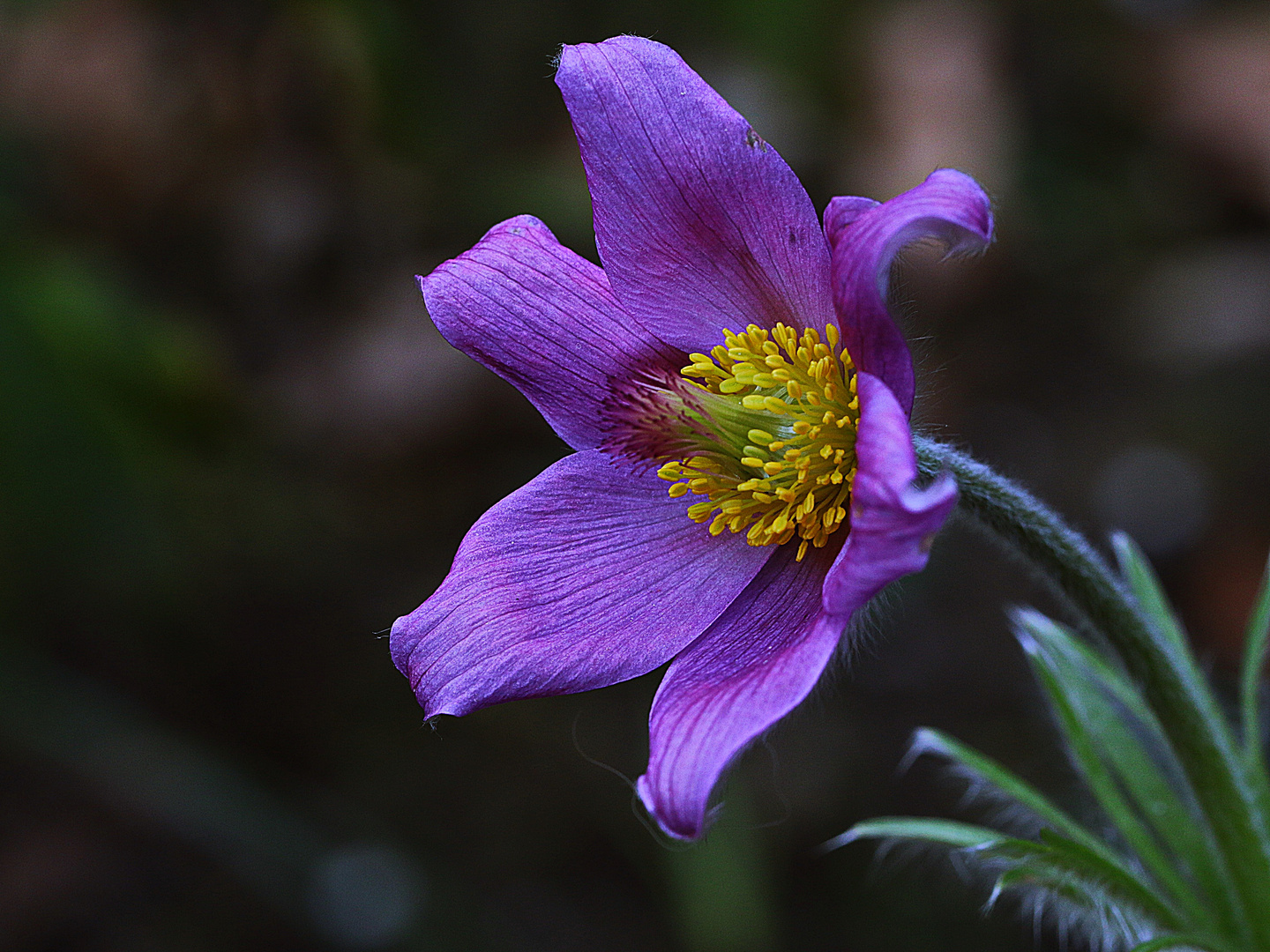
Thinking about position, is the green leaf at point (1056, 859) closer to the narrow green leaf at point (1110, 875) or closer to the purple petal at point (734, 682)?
the narrow green leaf at point (1110, 875)

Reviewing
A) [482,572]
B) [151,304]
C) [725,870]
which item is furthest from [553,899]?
[482,572]

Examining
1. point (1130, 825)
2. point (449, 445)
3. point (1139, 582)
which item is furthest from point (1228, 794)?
point (449, 445)

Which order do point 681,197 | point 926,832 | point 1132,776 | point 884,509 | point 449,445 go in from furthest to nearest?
1. point 449,445
2. point 1132,776
3. point 926,832
4. point 681,197
5. point 884,509

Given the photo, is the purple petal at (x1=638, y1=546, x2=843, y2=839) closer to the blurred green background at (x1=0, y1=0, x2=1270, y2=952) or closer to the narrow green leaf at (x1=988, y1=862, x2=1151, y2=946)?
the narrow green leaf at (x1=988, y1=862, x2=1151, y2=946)

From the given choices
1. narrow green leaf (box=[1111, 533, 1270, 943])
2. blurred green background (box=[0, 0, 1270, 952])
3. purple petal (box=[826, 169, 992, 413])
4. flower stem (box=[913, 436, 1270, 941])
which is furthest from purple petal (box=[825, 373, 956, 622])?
blurred green background (box=[0, 0, 1270, 952])

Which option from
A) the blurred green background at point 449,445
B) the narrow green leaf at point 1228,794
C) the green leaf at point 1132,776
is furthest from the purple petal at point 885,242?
the blurred green background at point 449,445

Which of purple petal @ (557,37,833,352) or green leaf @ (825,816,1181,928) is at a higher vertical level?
purple petal @ (557,37,833,352)

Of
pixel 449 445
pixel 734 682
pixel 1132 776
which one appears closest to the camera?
pixel 734 682

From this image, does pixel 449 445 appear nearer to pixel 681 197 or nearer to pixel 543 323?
pixel 543 323
